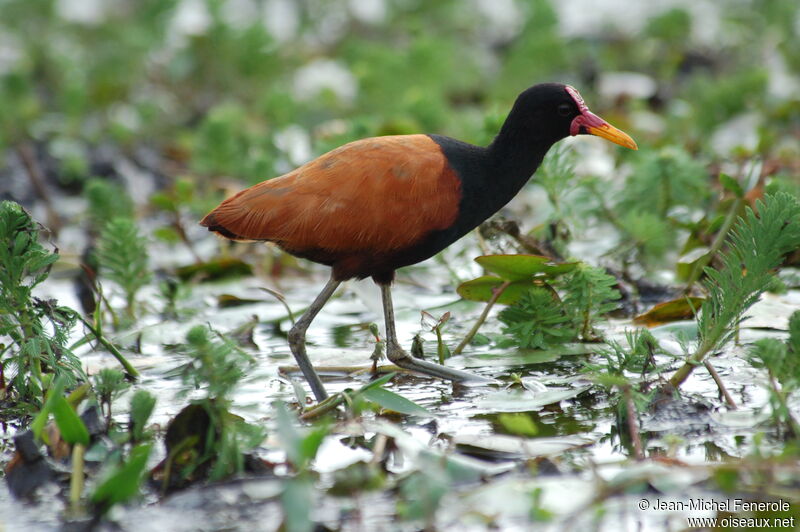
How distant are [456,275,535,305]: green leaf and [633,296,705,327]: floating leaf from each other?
1.83 ft

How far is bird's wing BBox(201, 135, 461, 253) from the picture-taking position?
11.7ft

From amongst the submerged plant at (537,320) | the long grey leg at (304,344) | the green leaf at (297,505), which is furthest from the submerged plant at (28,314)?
the submerged plant at (537,320)

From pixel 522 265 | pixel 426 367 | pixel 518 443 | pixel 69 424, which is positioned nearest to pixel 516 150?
pixel 522 265

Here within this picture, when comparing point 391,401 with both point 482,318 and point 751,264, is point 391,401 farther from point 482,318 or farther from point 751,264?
point 751,264

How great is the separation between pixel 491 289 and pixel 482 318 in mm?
116

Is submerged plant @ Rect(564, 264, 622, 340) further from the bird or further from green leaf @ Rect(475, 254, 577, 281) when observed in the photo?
the bird

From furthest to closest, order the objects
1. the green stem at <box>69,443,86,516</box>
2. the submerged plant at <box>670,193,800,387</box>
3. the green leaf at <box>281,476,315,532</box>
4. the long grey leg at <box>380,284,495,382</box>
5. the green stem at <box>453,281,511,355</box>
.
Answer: the green stem at <box>453,281,511,355</box>
the long grey leg at <box>380,284,495,382</box>
the submerged plant at <box>670,193,800,387</box>
the green stem at <box>69,443,86,516</box>
the green leaf at <box>281,476,315,532</box>

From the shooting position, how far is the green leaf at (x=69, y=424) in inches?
113

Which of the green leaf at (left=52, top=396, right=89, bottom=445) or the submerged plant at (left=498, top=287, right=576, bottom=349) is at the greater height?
the submerged plant at (left=498, top=287, right=576, bottom=349)

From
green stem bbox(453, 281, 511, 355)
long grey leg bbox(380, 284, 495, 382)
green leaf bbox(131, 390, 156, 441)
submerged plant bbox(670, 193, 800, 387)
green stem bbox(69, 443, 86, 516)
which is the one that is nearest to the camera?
green stem bbox(69, 443, 86, 516)

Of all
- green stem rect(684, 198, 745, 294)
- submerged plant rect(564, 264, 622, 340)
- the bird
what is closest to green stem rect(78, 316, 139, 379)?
the bird

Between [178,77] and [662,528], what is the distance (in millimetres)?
6510

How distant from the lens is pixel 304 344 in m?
3.77

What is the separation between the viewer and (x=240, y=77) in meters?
8.25
